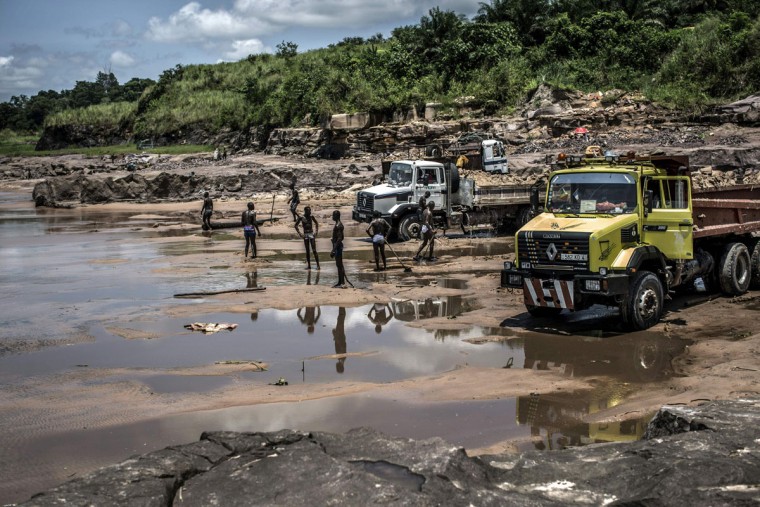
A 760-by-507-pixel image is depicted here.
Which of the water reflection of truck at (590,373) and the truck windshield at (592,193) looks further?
the truck windshield at (592,193)

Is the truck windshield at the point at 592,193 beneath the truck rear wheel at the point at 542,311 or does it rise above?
above

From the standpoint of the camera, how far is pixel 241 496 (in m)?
5.48

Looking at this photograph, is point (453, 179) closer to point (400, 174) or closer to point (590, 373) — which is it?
point (400, 174)

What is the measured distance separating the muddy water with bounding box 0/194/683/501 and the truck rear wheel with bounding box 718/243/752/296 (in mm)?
2927

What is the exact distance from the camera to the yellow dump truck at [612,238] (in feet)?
43.2

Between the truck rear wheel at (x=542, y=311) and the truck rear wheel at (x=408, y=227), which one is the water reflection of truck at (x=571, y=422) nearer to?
the truck rear wheel at (x=542, y=311)

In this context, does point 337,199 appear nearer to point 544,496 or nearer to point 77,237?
point 77,237

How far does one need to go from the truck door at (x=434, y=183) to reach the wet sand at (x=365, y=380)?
805 centimetres

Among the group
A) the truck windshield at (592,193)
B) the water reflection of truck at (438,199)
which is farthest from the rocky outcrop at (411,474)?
the water reflection of truck at (438,199)

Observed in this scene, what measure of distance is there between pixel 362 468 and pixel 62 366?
Result: 8.11m

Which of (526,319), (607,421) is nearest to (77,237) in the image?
(526,319)

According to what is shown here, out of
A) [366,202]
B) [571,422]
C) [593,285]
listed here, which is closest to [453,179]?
[366,202]

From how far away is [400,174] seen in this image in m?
26.4

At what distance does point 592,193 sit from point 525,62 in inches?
1565
